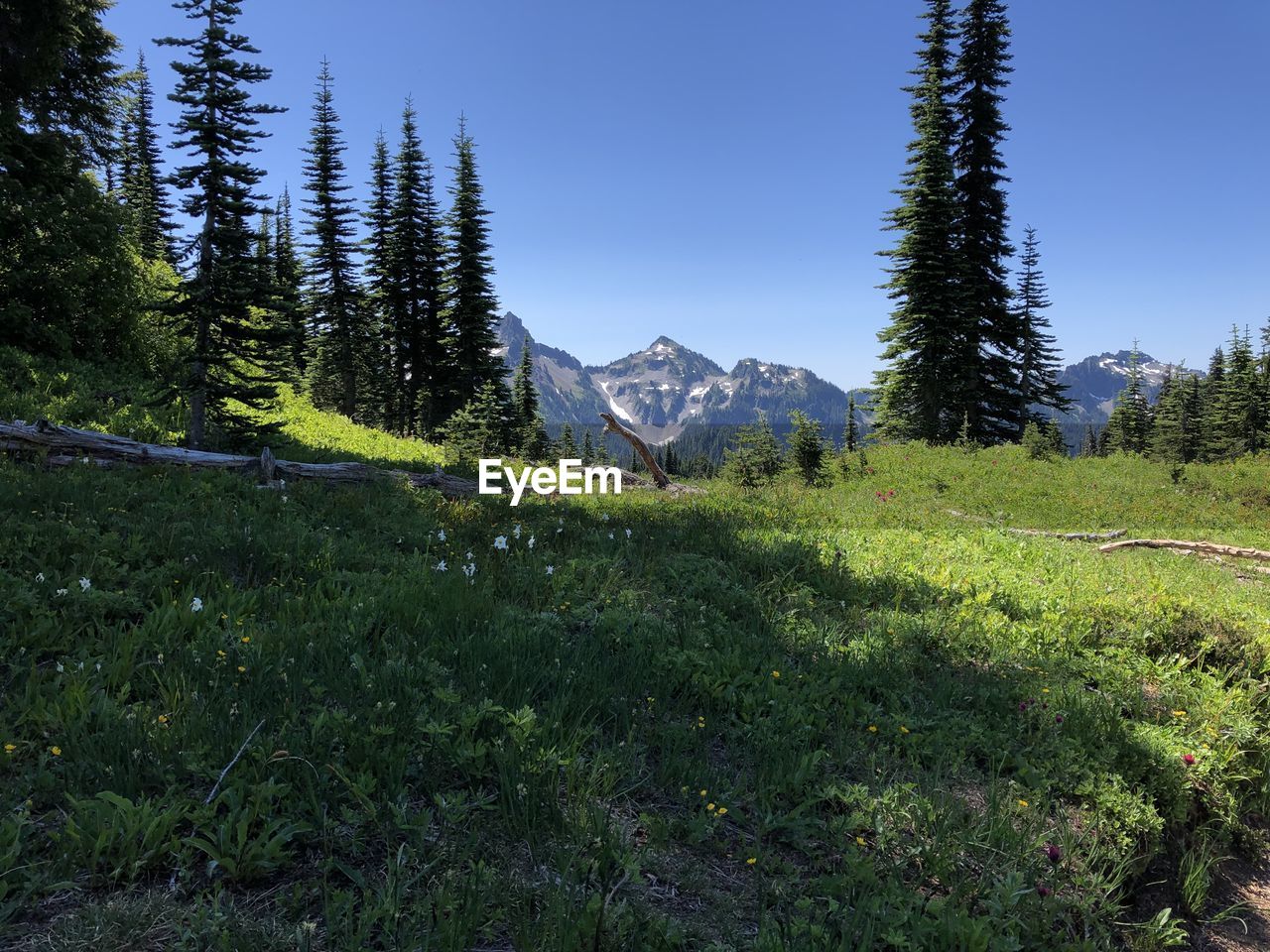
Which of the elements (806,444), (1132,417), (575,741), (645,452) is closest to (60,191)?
(645,452)

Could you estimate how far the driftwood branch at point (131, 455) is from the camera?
815cm

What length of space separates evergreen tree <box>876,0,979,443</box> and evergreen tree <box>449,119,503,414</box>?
22.0m

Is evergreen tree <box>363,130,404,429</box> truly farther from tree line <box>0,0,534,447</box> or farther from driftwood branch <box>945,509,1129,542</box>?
driftwood branch <box>945,509,1129,542</box>

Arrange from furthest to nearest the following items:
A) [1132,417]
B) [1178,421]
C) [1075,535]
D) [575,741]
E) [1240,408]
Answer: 1. [1132,417]
2. [1178,421]
3. [1240,408]
4. [1075,535]
5. [575,741]

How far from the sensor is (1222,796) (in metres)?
4.20

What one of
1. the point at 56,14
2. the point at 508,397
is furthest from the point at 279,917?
the point at 508,397

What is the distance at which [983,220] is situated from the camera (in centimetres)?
2814

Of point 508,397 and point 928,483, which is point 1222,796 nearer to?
point 928,483

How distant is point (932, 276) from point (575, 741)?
2831 cm

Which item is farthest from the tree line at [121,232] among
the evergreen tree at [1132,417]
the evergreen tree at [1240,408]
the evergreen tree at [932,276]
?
the evergreen tree at [1132,417]

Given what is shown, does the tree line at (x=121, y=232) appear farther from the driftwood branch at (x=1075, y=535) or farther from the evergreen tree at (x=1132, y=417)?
the evergreen tree at (x=1132, y=417)

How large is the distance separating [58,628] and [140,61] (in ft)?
233

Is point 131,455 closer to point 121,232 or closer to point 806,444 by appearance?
point 121,232

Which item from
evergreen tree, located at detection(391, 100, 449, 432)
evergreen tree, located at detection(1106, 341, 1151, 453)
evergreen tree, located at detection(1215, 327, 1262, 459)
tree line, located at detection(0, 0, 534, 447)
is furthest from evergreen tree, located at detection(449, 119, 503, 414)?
evergreen tree, located at detection(1106, 341, 1151, 453)
